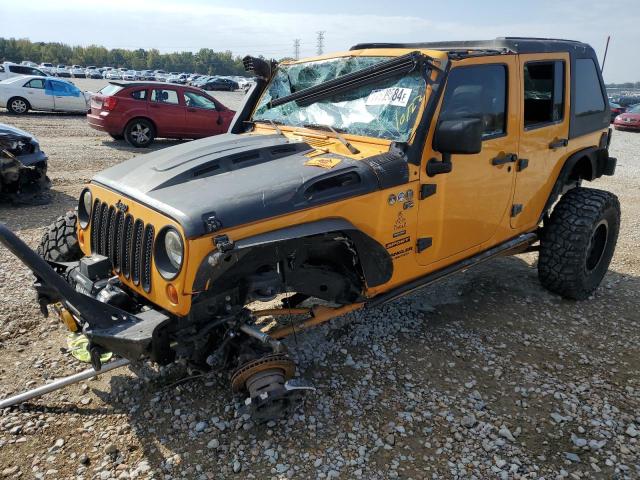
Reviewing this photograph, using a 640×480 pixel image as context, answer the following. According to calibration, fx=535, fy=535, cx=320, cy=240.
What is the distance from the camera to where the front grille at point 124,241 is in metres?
2.94

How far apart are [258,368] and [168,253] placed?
2.64ft

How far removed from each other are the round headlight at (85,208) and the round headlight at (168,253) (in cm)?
100

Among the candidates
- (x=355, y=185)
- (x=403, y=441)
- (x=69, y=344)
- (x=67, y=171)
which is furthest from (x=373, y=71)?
(x=67, y=171)

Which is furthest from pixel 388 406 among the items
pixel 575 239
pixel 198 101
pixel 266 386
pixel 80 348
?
pixel 198 101

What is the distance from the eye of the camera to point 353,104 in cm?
385

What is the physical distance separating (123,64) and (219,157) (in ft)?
354

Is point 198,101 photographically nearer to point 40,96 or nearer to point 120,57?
point 40,96

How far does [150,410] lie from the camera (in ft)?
10.8

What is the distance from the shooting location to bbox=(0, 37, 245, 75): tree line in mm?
82750

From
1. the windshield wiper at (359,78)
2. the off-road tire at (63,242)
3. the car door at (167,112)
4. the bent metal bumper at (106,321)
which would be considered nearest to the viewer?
the bent metal bumper at (106,321)

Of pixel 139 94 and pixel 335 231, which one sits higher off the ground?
pixel 139 94

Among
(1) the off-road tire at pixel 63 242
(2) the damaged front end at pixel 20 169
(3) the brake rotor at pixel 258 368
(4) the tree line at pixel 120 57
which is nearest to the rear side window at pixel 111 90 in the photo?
(2) the damaged front end at pixel 20 169

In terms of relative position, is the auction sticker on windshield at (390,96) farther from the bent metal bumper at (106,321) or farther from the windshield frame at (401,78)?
the bent metal bumper at (106,321)

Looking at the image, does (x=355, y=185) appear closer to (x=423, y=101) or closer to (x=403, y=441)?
(x=423, y=101)
